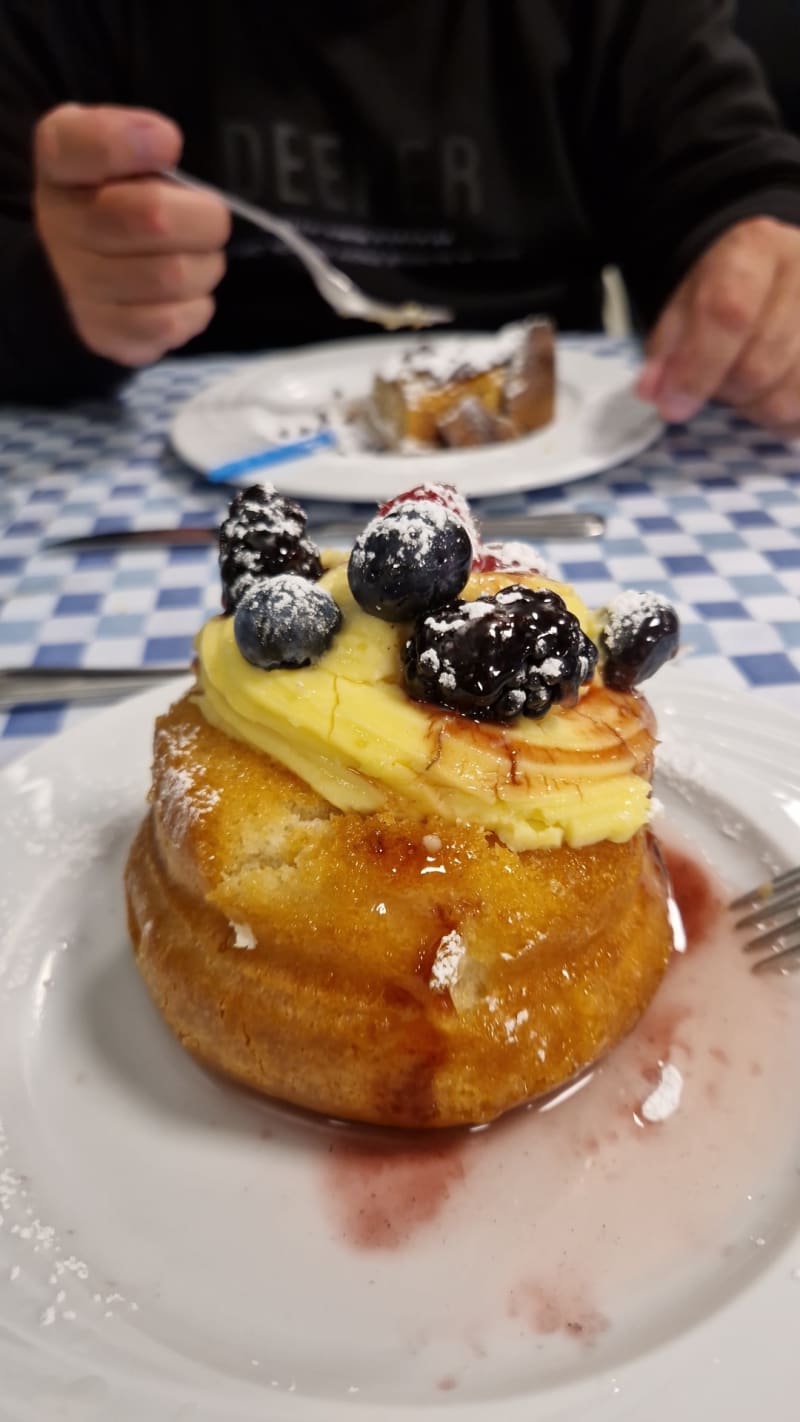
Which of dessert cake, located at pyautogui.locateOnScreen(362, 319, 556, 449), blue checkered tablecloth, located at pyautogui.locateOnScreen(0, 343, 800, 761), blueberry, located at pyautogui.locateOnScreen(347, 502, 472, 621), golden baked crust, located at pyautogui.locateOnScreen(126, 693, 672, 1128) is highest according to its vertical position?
blueberry, located at pyautogui.locateOnScreen(347, 502, 472, 621)

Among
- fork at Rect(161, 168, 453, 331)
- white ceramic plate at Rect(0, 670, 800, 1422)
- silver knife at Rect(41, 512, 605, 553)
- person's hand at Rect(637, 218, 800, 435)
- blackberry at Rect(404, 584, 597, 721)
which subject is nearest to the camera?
white ceramic plate at Rect(0, 670, 800, 1422)

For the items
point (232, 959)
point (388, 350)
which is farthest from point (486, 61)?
point (232, 959)

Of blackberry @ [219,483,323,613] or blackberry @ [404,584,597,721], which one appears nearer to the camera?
blackberry @ [404,584,597,721]

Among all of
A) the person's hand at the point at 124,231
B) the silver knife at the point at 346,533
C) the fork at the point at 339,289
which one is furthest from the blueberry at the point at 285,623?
the fork at the point at 339,289

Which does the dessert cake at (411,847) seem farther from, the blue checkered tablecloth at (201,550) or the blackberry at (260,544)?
the blue checkered tablecloth at (201,550)

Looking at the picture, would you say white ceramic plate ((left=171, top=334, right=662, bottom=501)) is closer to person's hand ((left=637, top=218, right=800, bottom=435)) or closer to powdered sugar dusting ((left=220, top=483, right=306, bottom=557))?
person's hand ((left=637, top=218, right=800, bottom=435))


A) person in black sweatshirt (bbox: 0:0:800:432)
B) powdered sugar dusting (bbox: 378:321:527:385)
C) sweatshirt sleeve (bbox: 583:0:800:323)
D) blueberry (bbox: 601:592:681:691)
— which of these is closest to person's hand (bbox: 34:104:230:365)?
person in black sweatshirt (bbox: 0:0:800:432)
